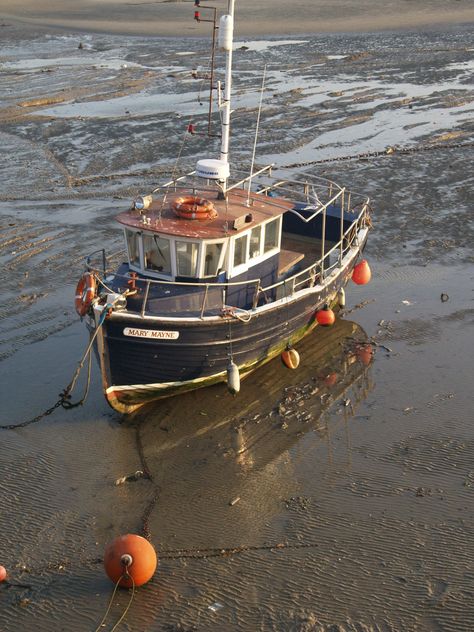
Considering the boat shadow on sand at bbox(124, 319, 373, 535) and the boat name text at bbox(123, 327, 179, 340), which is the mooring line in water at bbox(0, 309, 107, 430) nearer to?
the boat name text at bbox(123, 327, 179, 340)

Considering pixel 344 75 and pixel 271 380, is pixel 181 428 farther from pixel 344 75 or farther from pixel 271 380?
pixel 344 75

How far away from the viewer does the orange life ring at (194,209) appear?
586 inches

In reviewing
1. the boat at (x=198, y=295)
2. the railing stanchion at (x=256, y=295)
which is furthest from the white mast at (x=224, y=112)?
the railing stanchion at (x=256, y=295)

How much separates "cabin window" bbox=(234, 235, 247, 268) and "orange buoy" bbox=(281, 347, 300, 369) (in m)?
1.89

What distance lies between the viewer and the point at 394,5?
62094mm

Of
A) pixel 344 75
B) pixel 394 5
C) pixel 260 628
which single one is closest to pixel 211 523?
pixel 260 628

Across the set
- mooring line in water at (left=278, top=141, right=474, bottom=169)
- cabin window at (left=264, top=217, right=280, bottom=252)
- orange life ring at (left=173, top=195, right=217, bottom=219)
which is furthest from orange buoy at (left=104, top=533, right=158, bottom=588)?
mooring line in water at (left=278, top=141, right=474, bottom=169)

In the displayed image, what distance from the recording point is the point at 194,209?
14875mm

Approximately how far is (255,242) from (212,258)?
1.18 m

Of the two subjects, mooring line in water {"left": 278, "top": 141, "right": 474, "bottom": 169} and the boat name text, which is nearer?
the boat name text

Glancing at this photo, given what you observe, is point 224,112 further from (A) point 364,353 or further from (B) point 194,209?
(A) point 364,353

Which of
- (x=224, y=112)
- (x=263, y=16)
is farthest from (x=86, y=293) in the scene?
(x=263, y=16)

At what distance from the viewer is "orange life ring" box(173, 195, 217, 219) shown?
586 inches

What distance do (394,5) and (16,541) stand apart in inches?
2308
